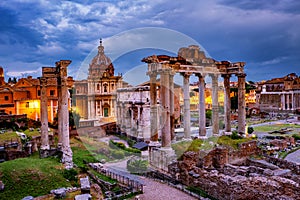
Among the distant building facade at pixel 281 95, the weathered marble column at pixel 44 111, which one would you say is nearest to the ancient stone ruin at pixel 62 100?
the weathered marble column at pixel 44 111

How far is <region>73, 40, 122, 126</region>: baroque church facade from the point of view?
159ft

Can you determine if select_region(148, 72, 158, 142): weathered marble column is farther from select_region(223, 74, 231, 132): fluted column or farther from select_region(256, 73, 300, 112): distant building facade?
select_region(256, 73, 300, 112): distant building facade

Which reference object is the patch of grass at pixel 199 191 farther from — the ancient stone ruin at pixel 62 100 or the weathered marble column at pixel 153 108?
the ancient stone ruin at pixel 62 100

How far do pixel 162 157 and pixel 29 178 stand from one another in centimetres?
812

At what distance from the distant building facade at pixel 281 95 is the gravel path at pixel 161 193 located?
64.5 meters

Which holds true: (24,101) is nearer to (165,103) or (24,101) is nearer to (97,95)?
(97,95)

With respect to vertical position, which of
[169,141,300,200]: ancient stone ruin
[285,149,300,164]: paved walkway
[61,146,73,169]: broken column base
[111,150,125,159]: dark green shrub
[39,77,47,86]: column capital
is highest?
[39,77,47,86]: column capital

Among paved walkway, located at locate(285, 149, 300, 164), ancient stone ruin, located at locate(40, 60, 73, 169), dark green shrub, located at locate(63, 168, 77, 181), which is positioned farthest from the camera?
paved walkway, located at locate(285, 149, 300, 164)

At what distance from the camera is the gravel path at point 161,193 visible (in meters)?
13.3

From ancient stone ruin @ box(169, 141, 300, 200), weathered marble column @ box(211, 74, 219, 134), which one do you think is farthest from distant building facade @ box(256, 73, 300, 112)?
ancient stone ruin @ box(169, 141, 300, 200)

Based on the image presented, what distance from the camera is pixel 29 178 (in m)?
13.5

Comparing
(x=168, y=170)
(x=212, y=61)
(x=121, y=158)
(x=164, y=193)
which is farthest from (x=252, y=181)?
(x=121, y=158)

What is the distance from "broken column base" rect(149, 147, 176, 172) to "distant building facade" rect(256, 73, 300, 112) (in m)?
61.5

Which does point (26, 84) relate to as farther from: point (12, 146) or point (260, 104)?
point (260, 104)
